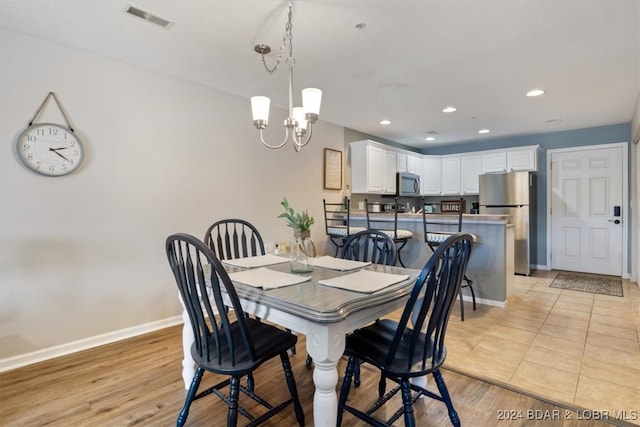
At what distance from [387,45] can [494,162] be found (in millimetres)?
4159

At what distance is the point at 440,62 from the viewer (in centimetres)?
279

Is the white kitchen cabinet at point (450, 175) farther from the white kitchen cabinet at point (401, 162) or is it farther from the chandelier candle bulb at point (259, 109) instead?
the chandelier candle bulb at point (259, 109)

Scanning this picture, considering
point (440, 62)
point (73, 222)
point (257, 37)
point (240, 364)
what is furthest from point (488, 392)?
point (73, 222)

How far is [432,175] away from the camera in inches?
257

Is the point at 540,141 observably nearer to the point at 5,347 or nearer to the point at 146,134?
the point at 146,134

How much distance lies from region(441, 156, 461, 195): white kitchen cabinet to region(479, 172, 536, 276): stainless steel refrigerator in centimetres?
82

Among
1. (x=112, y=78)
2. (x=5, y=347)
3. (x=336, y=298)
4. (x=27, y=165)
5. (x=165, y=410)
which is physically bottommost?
(x=165, y=410)

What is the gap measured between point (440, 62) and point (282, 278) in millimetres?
2273

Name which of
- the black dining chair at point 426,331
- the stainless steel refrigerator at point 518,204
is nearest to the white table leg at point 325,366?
the black dining chair at point 426,331

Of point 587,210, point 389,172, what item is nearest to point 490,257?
point 389,172

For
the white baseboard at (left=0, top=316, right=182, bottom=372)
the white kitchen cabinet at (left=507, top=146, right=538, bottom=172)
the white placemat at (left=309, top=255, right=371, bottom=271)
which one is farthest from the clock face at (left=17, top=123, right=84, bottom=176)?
the white kitchen cabinet at (left=507, top=146, right=538, bottom=172)

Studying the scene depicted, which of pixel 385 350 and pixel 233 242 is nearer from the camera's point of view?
pixel 385 350

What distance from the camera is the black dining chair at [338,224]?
4.14m

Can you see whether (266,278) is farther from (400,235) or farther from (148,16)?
(400,235)
